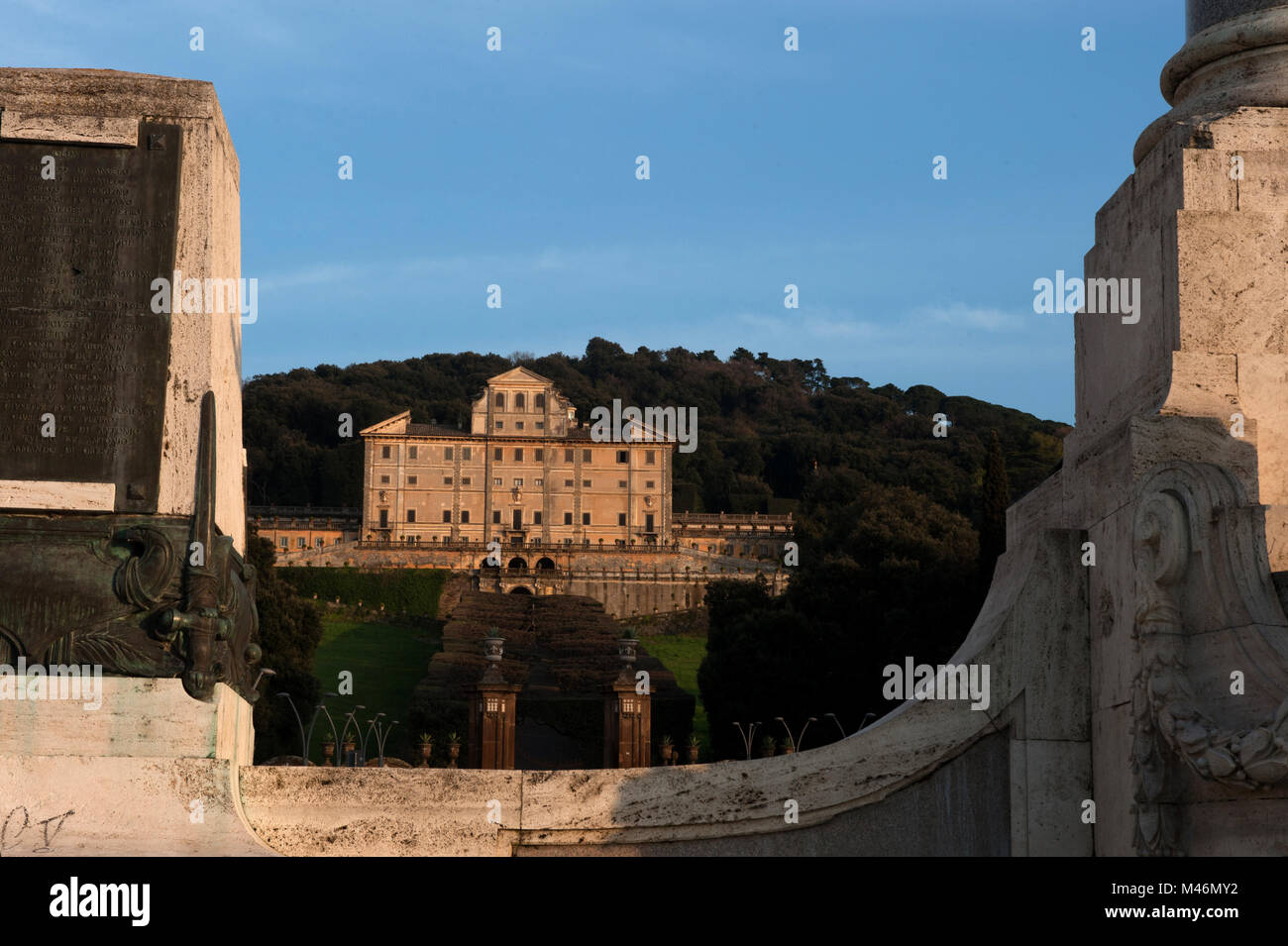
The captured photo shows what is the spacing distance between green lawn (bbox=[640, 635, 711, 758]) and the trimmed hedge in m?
13.3

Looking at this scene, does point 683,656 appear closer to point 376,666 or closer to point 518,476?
point 376,666

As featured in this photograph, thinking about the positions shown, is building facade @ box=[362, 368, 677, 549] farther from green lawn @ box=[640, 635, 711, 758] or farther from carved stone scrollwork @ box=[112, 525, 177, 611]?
carved stone scrollwork @ box=[112, 525, 177, 611]

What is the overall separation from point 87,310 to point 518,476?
90.5m

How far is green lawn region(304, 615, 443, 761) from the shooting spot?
148ft

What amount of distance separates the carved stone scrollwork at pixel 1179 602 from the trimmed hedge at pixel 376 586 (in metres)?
71.3

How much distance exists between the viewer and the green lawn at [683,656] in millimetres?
54000

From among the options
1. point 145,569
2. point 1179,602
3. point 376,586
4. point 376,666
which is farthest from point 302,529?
point 1179,602

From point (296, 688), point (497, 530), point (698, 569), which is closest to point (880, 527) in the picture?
point (296, 688)

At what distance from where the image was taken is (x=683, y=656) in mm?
63531

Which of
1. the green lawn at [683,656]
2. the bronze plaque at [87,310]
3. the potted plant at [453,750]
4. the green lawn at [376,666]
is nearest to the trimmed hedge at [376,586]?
the green lawn at [376,666]

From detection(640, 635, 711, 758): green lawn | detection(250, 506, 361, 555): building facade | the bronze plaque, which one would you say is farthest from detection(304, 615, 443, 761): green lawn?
the bronze plaque

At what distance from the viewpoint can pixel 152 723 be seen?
6.43 meters
